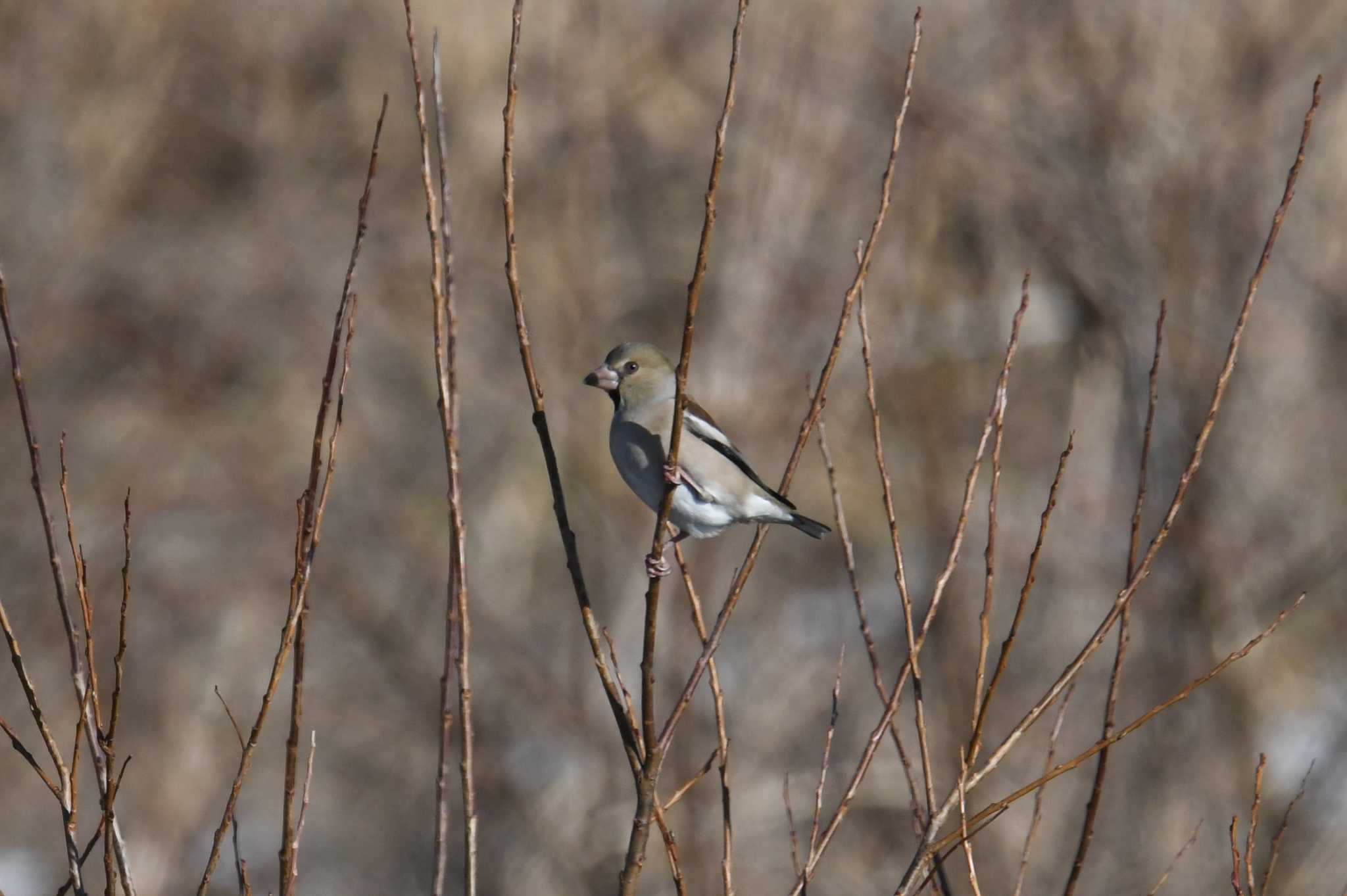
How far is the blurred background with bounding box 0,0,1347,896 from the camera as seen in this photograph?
9031 mm

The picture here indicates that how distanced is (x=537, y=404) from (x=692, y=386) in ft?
25.3

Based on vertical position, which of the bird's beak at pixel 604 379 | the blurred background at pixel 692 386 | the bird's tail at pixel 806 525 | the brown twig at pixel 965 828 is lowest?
the brown twig at pixel 965 828

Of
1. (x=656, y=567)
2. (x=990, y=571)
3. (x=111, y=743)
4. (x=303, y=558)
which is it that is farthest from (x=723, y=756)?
(x=111, y=743)

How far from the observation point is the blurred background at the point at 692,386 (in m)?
9.03

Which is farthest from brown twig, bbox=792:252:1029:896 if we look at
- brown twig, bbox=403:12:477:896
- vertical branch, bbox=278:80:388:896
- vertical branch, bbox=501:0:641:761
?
vertical branch, bbox=278:80:388:896

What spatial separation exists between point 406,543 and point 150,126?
4337mm

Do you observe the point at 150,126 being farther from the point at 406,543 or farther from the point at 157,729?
the point at 157,729

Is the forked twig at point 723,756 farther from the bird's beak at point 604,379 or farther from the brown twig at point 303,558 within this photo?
the bird's beak at point 604,379

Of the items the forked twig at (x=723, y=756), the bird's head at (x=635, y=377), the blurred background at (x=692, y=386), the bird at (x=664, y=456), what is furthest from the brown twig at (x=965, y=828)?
the blurred background at (x=692, y=386)

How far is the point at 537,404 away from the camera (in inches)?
93.6

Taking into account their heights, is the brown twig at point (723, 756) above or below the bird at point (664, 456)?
below

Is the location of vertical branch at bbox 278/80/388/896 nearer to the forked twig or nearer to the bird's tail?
the forked twig

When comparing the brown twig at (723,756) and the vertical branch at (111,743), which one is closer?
the vertical branch at (111,743)

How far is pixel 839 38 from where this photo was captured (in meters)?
10.4
